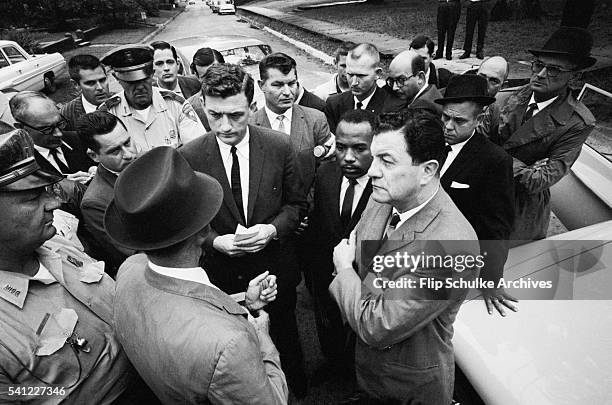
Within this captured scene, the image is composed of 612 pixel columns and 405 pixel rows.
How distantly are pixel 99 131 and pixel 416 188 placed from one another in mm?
2034

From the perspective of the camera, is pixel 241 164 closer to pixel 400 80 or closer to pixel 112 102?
pixel 112 102

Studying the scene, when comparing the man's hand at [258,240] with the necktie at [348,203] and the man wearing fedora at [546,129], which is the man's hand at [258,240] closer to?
the necktie at [348,203]

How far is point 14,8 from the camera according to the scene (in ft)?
66.1

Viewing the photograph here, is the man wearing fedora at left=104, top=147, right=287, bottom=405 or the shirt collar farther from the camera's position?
the shirt collar

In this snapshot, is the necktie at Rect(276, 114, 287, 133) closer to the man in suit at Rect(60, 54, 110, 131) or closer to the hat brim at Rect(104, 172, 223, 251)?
the man in suit at Rect(60, 54, 110, 131)

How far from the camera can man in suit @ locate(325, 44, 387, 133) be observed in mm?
3967

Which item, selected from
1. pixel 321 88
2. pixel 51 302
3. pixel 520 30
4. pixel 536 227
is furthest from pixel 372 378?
pixel 520 30

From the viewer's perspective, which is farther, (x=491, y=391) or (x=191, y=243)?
(x=491, y=391)

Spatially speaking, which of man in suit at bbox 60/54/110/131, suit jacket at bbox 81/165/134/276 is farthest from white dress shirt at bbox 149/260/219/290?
man in suit at bbox 60/54/110/131

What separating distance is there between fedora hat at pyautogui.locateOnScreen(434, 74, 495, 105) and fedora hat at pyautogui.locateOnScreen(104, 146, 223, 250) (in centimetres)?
179

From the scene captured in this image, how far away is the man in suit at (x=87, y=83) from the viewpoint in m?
4.18

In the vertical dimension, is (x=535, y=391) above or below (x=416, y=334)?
below

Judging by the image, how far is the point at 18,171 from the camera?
1.58 meters

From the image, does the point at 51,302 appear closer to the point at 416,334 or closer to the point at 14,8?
the point at 416,334
